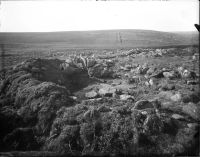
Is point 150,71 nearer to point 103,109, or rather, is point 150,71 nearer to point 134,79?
point 134,79

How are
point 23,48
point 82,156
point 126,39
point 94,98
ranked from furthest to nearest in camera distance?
point 126,39 < point 23,48 < point 94,98 < point 82,156

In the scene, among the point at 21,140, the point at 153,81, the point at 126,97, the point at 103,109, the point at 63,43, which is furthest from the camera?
the point at 63,43

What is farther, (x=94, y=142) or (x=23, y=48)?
(x=23, y=48)

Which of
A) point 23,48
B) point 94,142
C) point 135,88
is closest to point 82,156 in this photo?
point 94,142

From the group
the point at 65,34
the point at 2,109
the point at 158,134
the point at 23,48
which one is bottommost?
the point at 158,134

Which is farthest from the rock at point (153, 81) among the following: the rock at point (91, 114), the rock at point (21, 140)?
the rock at point (21, 140)

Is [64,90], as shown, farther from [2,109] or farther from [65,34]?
[65,34]

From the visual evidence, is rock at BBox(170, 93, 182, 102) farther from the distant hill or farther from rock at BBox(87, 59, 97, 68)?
rock at BBox(87, 59, 97, 68)

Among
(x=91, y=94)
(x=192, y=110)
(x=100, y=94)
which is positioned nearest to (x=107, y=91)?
(x=100, y=94)
